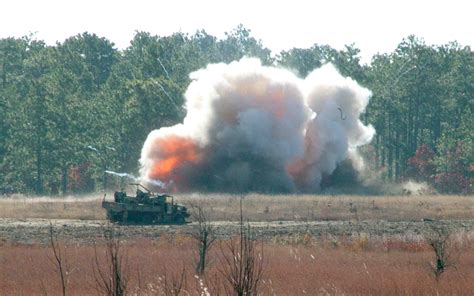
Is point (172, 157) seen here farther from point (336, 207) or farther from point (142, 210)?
point (142, 210)

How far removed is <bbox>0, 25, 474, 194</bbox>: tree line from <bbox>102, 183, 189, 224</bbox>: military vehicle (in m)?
41.1

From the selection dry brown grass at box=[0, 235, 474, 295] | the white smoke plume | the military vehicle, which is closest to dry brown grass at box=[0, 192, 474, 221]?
the military vehicle

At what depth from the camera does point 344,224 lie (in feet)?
170

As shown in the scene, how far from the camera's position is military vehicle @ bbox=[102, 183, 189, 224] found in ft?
169

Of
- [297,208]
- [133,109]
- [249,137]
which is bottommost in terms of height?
[297,208]

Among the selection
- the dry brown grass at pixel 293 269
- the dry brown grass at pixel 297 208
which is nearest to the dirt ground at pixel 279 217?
the dry brown grass at pixel 297 208

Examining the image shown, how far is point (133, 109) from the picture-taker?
94.0m

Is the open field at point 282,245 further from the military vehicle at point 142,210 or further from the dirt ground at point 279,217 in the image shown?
the military vehicle at point 142,210

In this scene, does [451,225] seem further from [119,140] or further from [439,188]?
[119,140]

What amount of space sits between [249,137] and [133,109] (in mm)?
16919

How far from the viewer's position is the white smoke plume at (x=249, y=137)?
3137 inches

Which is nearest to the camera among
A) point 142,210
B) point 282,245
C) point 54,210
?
point 282,245

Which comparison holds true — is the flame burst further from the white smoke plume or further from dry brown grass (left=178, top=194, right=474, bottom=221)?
dry brown grass (left=178, top=194, right=474, bottom=221)

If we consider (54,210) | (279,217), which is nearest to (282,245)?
(279,217)
